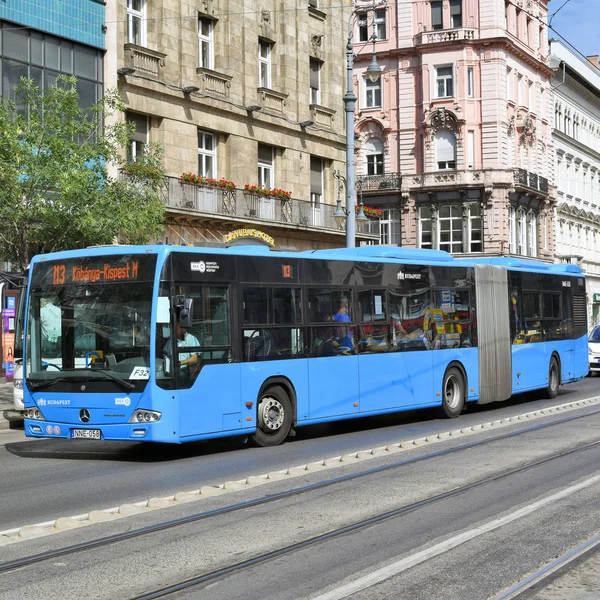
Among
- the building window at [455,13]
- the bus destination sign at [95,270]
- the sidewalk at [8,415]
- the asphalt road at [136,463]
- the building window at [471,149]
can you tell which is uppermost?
the building window at [455,13]

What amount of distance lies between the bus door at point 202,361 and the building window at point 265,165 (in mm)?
20875

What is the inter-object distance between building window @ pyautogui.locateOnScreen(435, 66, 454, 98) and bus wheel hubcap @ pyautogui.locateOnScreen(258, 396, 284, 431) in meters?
48.8

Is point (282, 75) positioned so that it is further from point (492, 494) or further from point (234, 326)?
point (492, 494)

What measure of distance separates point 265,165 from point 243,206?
117 inches

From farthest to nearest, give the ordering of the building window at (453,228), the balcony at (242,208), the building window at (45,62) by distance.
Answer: the building window at (453,228) → the balcony at (242,208) → the building window at (45,62)

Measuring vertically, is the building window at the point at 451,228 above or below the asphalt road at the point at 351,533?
above

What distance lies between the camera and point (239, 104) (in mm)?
33844

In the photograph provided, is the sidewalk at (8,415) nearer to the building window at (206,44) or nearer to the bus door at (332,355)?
the bus door at (332,355)

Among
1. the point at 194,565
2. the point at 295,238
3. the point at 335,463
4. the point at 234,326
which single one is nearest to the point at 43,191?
the point at 234,326

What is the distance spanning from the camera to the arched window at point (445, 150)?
62.0m

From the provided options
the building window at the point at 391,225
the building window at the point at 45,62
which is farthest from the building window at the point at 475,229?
the building window at the point at 45,62

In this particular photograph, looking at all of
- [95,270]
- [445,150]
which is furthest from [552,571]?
[445,150]

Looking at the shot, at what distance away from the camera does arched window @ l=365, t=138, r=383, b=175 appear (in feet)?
212

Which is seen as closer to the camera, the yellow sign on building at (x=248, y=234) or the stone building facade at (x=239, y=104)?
the stone building facade at (x=239, y=104)
